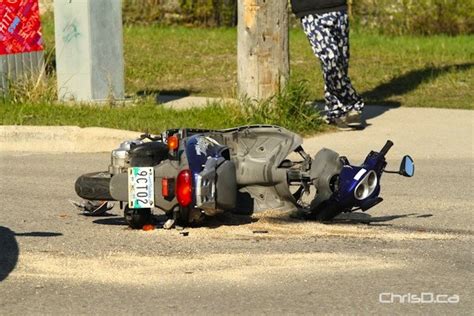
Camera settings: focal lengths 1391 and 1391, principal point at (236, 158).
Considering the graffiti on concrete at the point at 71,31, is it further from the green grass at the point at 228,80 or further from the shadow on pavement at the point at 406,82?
the shadow on pavement at the point at 406,82

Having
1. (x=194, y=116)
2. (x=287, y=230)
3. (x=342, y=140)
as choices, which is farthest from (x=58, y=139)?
(x=287, y=230)

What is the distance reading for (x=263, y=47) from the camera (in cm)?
1232

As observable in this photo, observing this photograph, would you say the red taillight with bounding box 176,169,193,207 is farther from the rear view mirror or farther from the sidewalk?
the sidewalk

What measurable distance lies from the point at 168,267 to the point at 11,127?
16.9 ft

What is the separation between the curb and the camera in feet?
39.2

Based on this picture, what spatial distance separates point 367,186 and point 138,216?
1.37 m

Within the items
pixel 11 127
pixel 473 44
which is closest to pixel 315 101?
pixel 11 127

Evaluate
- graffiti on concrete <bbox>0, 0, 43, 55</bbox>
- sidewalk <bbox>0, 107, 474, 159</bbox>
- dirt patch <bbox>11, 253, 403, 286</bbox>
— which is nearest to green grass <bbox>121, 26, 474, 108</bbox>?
sidewalk <bbox>0, 107, 474, 159</bbox>

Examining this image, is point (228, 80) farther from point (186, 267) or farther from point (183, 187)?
point (186, 267)

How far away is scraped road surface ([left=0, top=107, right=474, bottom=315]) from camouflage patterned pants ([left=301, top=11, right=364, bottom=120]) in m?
2.55

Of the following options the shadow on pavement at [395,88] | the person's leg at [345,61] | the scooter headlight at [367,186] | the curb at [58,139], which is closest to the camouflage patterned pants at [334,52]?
the person's leg at [345,61]

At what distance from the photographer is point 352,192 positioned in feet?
26.7

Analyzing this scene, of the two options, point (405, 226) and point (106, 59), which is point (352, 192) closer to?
point (405, 226)

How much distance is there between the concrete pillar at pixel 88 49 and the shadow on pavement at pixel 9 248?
505cm
